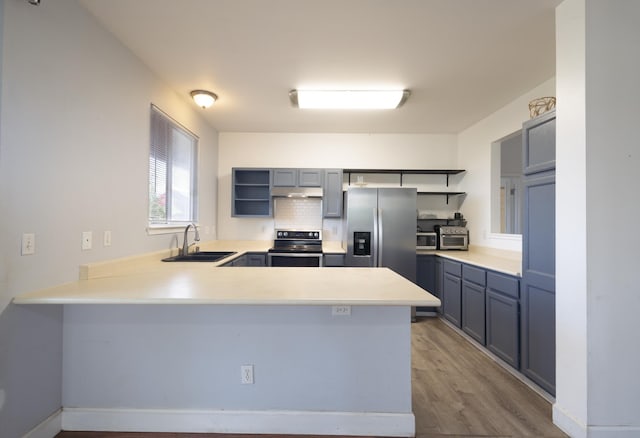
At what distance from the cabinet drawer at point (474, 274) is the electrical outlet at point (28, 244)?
341 cm

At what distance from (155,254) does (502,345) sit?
3215mm

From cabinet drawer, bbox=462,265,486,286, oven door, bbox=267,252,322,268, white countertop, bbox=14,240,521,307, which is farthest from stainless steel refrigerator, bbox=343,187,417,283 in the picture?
white countertop, bbox=14,240,521,307

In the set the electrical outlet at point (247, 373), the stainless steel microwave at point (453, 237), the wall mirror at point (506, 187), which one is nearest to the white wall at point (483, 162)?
the wall mirror at point (506, 187)

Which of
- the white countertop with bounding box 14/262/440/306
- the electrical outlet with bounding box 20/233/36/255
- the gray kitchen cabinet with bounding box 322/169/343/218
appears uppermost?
the gray kitchen cabinet with bounding box 322/169/343/218

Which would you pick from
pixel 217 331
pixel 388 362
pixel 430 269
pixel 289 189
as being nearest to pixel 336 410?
pixel 388 362

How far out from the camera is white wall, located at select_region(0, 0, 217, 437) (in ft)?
4.49

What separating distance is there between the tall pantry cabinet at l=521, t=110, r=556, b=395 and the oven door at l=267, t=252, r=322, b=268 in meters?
2.18

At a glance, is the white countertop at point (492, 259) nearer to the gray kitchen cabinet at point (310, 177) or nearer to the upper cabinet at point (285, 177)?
the gray kitchen cabinet at point (310, 177)

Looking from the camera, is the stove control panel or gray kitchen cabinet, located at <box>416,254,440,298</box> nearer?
gray kitchen cabinet, located at <box>416,254,440,298</box>

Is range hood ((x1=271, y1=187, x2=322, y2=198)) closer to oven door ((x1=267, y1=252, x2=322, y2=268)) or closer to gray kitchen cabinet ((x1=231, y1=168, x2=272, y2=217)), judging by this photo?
gray kitchen cabinet ((x1=231, y1=168, x2=272, y2=217))

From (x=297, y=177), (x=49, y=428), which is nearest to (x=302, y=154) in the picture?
(x=297, y=177)

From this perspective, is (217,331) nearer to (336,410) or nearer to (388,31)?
(336,410)

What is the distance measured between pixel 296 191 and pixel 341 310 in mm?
2538

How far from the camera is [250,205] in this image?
4.21 meters
